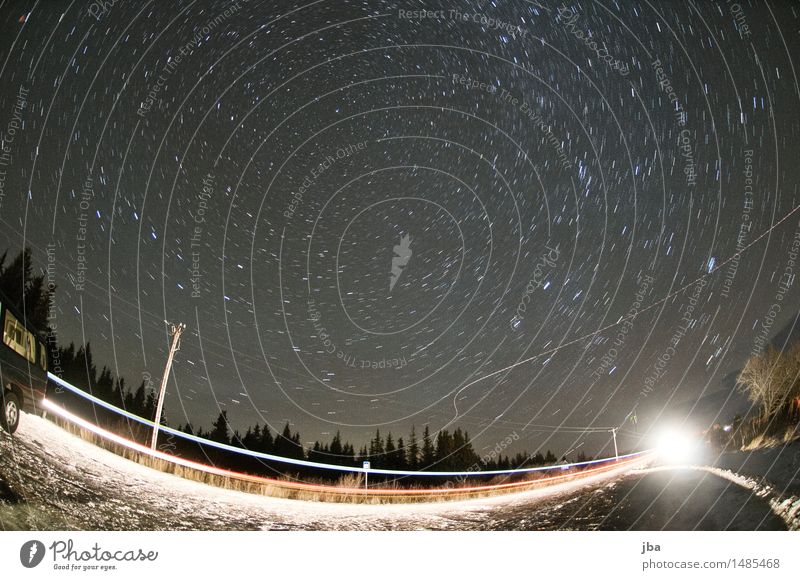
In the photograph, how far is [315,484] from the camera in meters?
5.97

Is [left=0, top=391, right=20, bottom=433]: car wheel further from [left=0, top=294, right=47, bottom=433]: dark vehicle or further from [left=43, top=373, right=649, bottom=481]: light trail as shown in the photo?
[left=43, top=373, right=649, bottom=481]: light trail

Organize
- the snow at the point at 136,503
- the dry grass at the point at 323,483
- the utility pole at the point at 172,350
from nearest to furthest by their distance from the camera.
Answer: the snow at the point at 136,503 → the dry grass at the point at 323,483 → the utility pole at the point at 172,350

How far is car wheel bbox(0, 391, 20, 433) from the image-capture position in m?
4.88

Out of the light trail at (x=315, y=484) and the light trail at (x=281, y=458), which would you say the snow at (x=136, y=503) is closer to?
the light trail at (x=315, y=484)

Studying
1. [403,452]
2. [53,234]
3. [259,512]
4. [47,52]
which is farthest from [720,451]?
[47,52]

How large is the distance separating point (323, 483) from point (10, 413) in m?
3.56

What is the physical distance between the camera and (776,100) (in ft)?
21.1

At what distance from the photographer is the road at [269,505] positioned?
4.89 metres

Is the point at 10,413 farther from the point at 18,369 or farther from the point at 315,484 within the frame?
the point at 315,484

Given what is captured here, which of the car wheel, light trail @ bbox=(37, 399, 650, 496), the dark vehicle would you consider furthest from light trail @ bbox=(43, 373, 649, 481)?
the car wheel

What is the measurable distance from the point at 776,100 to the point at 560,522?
6.42 m

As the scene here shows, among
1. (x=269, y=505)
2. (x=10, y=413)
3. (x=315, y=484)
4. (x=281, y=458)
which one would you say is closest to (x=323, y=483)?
(x=315, y=484)

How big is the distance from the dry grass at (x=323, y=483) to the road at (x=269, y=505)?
0.09 meters

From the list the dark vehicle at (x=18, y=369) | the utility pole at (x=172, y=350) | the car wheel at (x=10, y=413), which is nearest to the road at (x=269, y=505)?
the car wheel at (x=10, y=413)
